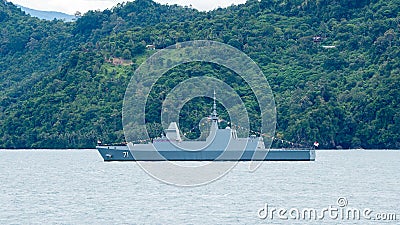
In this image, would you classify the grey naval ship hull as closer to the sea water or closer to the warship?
the warship

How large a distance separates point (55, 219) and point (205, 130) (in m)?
82.7

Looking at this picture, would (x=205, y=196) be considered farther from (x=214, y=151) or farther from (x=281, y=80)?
(x=281, y=80)

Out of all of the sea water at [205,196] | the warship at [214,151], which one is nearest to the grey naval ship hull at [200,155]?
the warship at [214,151]

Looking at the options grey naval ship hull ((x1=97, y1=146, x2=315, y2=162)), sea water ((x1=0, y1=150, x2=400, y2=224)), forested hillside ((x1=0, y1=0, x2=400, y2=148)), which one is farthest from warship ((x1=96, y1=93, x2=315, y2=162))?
forested hillside ((x1=0, y1=0, x2=400, y2=148))

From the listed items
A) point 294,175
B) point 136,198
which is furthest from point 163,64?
point 136,198

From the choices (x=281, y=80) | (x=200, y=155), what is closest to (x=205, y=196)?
(x=200, y=155)

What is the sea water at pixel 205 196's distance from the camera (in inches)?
2352

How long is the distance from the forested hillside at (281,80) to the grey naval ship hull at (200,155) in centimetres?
1886

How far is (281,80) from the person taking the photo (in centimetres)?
16838

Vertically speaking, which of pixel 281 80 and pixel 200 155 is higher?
pixel 281 80

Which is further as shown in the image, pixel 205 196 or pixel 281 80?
pixel 281 80

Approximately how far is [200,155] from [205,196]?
48.3 m

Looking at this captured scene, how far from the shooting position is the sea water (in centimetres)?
5975

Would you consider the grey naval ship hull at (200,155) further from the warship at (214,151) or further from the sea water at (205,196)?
the sea water at (205,196)
